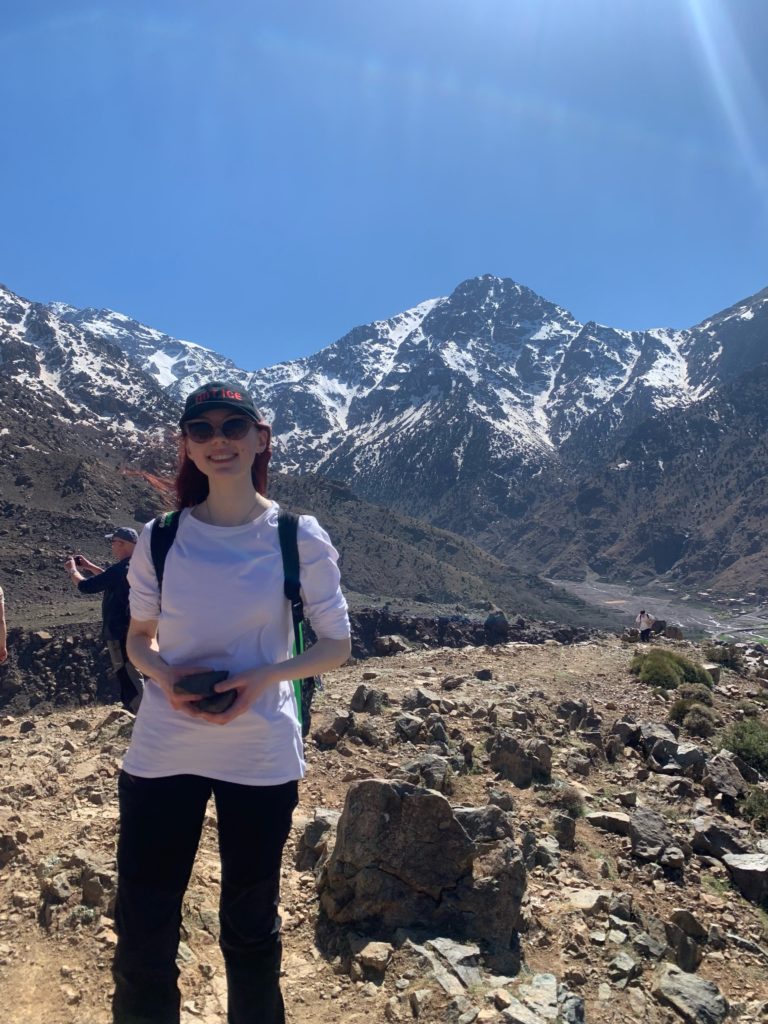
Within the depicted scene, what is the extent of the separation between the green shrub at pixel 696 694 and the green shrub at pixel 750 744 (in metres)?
1.72

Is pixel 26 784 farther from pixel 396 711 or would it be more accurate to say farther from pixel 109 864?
pixel 396 711

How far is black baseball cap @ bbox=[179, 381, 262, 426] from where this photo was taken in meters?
2.67

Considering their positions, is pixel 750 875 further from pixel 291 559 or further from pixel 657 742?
pixel 291 559

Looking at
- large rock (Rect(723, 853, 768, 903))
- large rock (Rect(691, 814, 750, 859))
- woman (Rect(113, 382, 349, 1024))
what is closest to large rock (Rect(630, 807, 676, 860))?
large rock (Rect(691, 814, 750, 859))

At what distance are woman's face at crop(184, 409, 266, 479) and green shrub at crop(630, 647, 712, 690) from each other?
13424 mm

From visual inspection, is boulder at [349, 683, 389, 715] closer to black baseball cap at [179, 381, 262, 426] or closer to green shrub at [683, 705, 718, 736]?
green shrub at [683, 705, 718, 736]

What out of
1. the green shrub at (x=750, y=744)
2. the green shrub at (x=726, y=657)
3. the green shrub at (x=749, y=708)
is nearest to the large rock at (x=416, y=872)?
the green shrub at (x=750, y=744)

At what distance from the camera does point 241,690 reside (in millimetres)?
2363

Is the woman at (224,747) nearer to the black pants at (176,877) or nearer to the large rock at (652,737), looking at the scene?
the black pants at (176,877)

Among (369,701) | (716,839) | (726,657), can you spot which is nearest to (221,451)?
(716,839)

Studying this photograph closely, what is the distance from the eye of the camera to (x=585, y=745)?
9.00 m

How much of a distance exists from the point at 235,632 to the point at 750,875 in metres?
6.26

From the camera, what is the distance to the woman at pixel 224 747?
2.42 meters

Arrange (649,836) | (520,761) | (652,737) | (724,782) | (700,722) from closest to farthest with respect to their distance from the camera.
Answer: (649,836)
(520,761)
(724,782)
(652,737)
(700,722)
